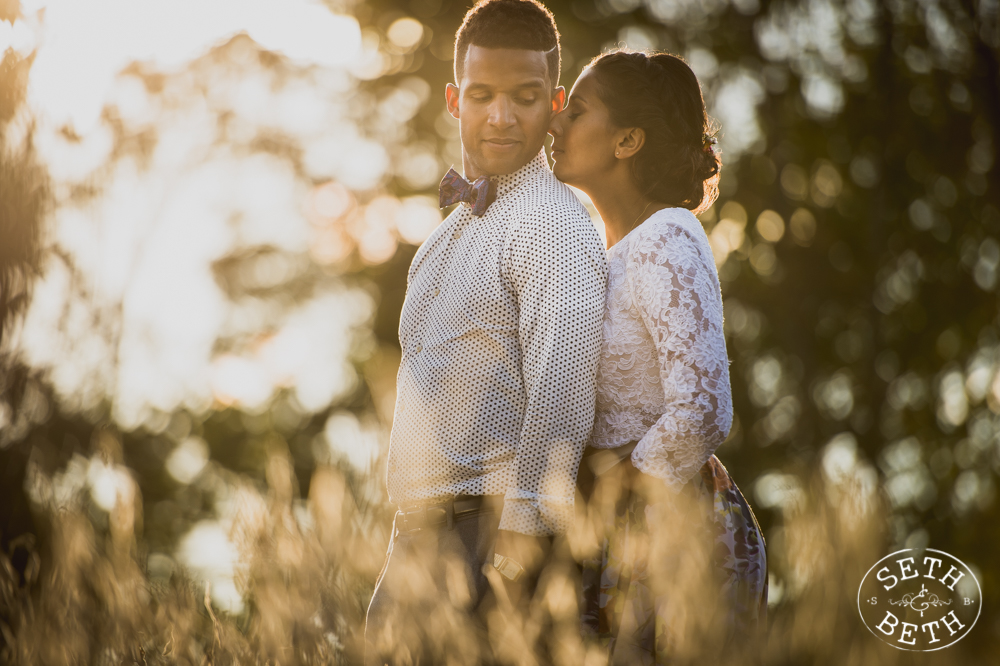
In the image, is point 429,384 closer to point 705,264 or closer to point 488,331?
point 488,331

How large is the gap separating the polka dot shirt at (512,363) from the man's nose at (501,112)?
13 centimetres

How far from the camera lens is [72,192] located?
4.24m

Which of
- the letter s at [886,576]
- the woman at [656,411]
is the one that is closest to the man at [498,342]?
the woman at [656,411]

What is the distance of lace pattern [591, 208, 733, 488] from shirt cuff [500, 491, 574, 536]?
0.21 m

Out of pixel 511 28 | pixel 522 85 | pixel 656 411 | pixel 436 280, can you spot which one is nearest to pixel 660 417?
pixel 656 411

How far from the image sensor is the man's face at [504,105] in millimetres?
2453

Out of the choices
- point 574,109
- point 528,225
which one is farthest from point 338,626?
point 574,109

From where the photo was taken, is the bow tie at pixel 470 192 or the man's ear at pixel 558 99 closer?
the bow tie at pixel 470 192

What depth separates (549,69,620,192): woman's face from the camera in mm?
2635

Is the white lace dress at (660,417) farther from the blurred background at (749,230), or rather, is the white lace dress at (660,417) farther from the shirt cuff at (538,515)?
the blurred background at (749,230)

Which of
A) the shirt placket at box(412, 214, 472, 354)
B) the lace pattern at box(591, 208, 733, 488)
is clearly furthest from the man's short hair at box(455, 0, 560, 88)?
the lace pattern at box(591, 208, 733, 488)

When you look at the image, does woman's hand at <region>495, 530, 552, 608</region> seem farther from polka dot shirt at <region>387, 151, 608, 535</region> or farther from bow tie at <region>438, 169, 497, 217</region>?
bow tie at <region>438, 169, 497, 217</region>

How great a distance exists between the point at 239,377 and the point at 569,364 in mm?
11175

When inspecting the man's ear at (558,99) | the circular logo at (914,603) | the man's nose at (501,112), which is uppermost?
the man's nose at (501,112)
